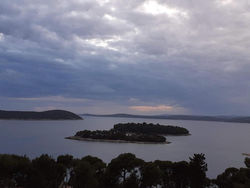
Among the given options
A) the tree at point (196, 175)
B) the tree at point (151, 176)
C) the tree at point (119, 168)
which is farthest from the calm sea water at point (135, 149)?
the tree at point (119, 168)

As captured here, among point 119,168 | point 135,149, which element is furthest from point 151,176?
point 135,149

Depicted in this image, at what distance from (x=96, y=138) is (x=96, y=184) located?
66.1 metres

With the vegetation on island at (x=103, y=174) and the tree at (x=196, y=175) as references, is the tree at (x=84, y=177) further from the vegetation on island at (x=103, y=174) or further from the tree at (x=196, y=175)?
the tree at (x=196, y=175)

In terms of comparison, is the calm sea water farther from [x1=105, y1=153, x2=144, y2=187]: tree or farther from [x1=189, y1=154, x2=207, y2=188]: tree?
[x1=105, y1=153, x2=144, y2=187]: tree

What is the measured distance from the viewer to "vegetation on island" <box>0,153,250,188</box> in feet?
58.1

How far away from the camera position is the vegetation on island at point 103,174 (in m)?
17.7

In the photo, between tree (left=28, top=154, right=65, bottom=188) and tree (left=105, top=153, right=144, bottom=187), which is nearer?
tree (left=28, top=154, right=65, bottom=188)

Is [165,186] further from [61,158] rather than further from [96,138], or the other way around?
[96,138]

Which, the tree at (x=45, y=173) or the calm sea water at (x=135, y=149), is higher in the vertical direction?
the tree at (x=45, y=173)

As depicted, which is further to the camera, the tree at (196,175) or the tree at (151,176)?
the tree at (196,175)

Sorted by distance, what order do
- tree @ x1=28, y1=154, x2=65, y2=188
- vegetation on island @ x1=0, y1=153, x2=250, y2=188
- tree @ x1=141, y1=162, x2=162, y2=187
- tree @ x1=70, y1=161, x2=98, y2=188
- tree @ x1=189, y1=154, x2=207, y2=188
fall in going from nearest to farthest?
tree @ x1=70, y1=161, x2=98, y2=188, tree @ x1=28, y1=154, x2=65, y2=188, vegetation on island @ x1=0, y1=153, x2=250, y2=188, tree @ x1=141, y1=162, x2=162, y2=187, tree @ x1=189, y1=154, x2=207, y2=188

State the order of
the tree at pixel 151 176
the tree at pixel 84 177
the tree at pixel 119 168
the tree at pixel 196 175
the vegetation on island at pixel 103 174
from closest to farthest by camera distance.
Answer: the tree at pixel 84 177 → the vegetation on island at pixel 103 174 → the tree at pixel 119 168 → the tree at pixel 151 176 → the tree at pixel 196 175

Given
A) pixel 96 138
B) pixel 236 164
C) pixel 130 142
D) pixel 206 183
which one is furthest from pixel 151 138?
pixel 206 183

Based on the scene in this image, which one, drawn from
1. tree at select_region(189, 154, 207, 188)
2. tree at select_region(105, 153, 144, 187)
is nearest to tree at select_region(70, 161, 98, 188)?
tree at select_region(105, 153, 144, 187)
